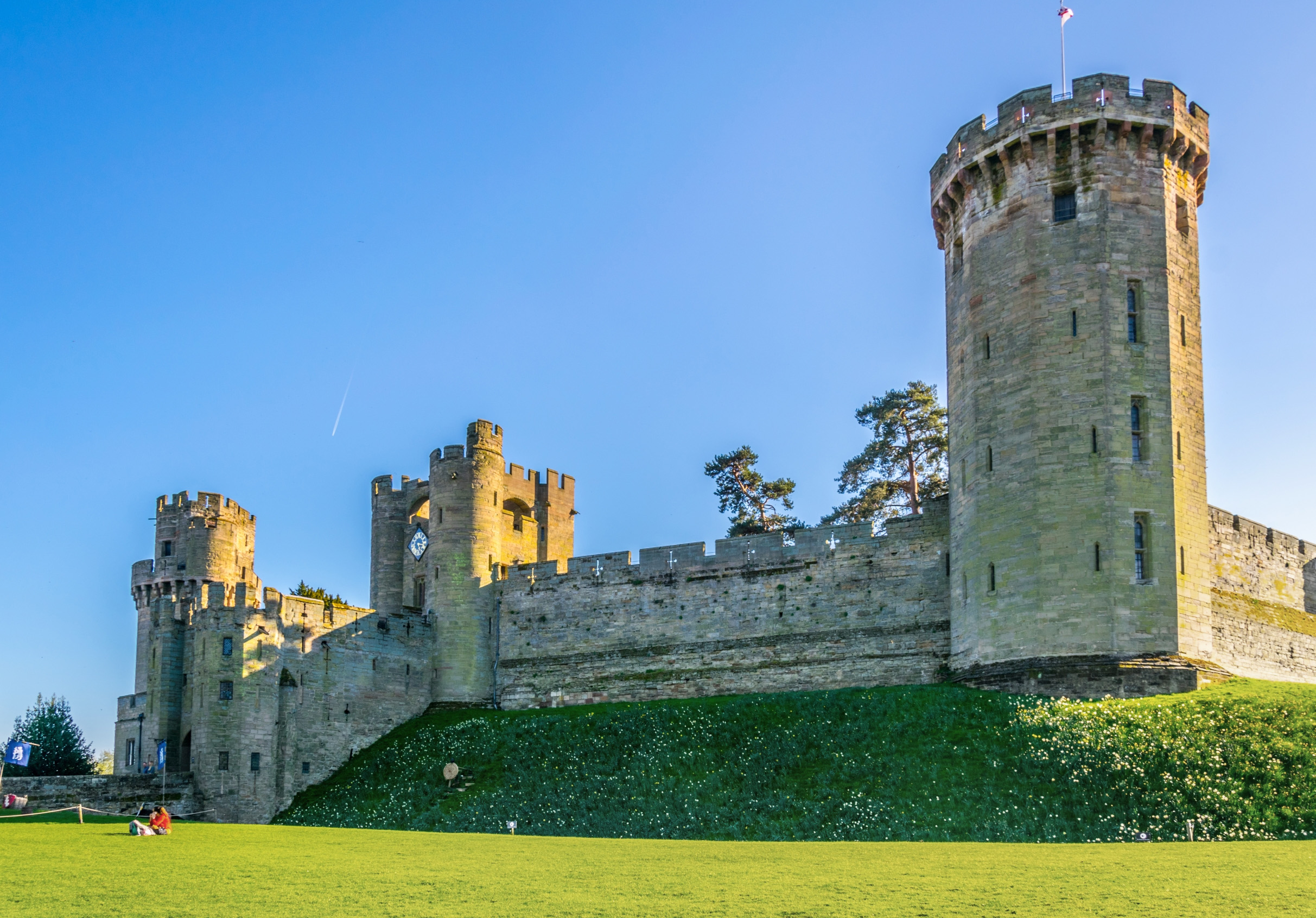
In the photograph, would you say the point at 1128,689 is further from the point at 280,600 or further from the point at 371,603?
the point at 371,603

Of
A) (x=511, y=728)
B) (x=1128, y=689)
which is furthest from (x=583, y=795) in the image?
(x=1128, y=689)

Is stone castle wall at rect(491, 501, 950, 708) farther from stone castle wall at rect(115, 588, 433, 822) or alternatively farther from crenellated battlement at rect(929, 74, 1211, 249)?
crenellated battlement at rect(929, 74, 1211, 249)

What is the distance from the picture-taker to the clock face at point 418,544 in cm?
5256

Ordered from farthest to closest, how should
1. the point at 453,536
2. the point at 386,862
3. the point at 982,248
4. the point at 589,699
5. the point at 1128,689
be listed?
the point at 453,536 → the point at 589,699 → the point at 982,248 → the point at 1128,689 → the point at 386,862

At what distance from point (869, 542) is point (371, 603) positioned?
891 inches

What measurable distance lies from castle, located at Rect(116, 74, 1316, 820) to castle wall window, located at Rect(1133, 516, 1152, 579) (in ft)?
0.28

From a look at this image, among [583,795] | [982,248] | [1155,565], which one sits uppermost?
[982,248]

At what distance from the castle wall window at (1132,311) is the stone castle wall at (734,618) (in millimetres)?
7449

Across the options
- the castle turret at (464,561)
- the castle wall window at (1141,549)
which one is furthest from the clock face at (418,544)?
the castle wall window at (1141,549)

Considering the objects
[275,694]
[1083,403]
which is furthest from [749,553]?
[275,694]

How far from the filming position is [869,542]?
4003 cm

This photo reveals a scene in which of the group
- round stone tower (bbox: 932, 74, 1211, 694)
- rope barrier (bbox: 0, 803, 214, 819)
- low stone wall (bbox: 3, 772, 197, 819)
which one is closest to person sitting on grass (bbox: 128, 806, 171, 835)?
rope barrier (bbox: 0, 803, 214, 819)

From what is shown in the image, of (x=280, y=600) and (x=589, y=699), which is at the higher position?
(x=280, y=600)

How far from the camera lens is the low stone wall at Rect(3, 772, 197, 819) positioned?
35406mm
